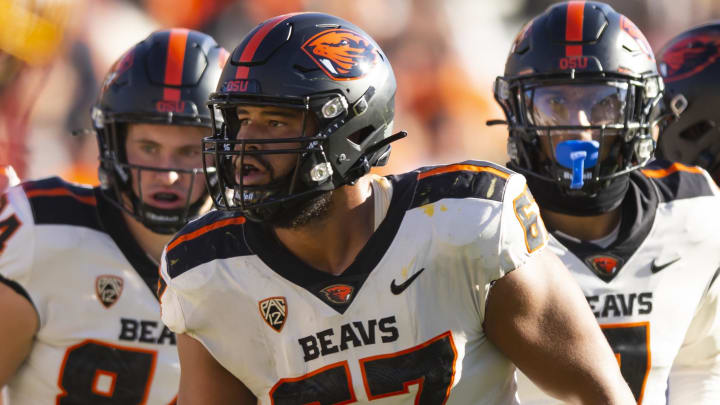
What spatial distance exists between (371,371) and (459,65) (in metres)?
5.70

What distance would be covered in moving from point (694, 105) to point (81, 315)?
7.83 feet

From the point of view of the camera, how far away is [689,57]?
4148mm

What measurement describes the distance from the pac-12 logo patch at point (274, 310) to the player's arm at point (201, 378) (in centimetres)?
18

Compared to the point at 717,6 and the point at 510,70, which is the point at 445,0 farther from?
the point at 510,70

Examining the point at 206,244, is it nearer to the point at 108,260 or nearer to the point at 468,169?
the point at 468,169

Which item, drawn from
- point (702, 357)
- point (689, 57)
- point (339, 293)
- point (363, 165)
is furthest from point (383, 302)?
point (689, 57)

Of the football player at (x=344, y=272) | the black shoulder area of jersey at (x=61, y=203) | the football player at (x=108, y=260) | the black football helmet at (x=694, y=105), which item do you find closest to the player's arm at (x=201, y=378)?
the football player at (x=344, y=272)

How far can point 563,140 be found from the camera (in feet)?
10.6

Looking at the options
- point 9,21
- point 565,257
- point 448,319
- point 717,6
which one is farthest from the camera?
point 717,6

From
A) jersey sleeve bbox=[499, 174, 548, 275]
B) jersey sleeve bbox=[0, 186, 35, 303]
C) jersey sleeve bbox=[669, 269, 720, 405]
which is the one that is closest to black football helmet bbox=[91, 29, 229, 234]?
jersey sleeve bbox=[0, 186, 35, 303]

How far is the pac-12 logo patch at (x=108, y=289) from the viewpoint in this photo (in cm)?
336

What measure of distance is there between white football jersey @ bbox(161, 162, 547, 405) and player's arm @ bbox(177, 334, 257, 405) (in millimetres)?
33

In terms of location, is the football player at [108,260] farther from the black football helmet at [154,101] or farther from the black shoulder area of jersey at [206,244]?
the black shoulder area of jersey at [206,244]

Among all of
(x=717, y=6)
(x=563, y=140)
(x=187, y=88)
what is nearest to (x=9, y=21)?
(x=187, y=88)
